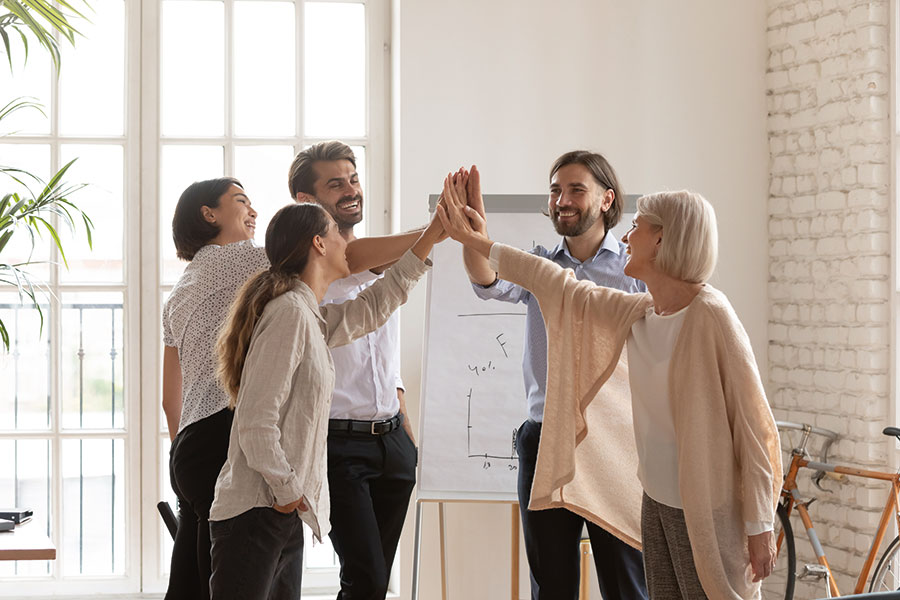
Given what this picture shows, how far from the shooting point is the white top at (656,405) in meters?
2.02

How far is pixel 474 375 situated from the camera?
3252mm

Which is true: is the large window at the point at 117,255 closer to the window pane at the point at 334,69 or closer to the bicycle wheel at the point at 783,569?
the window pane at the point at 334,69

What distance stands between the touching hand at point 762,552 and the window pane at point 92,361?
9.26ft

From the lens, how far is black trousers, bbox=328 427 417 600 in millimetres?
2469

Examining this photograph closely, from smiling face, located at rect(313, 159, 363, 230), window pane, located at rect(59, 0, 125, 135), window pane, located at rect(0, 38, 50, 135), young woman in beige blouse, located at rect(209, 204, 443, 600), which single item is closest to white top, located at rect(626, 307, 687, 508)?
young woman in beige blouse, located at rect(209, 204, 443, 600)

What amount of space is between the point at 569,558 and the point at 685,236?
107 centimetres

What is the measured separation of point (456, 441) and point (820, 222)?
1830mm

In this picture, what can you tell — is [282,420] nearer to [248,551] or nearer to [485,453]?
[248,551]

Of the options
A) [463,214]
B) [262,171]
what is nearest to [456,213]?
[463,214]

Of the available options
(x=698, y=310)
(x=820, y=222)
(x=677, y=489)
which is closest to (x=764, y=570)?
(x=677, y=489)

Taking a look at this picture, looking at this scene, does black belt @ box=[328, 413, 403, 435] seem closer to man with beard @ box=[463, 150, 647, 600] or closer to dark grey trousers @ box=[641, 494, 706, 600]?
Answer: man with beard @ box=[463, 150, 647, 600]

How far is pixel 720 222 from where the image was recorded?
3947 millimetres

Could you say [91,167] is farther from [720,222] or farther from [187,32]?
[720,222]

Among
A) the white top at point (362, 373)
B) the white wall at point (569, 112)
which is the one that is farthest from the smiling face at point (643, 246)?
the white wall at point (569, 112)
